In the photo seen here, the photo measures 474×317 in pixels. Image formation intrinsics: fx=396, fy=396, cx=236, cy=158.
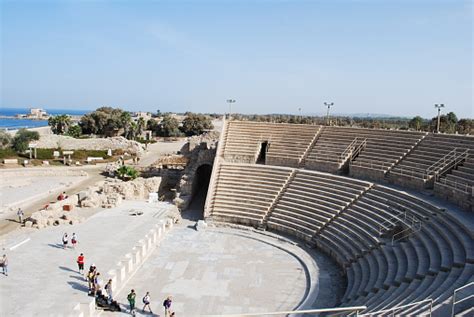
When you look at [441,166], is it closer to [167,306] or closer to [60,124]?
[167,306]

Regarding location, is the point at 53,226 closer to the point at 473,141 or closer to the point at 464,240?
the point at 464,240

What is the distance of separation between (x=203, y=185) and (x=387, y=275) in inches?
786

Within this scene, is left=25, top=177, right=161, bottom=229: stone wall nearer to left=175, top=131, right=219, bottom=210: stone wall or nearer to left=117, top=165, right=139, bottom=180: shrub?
left=175, top=131, right=219, bottom=210: stone wall

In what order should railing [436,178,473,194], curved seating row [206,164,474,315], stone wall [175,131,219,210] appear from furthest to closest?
stone wall [175,131,219,210] → railing [436,178,473,194] → curved seating row [206,164,474,315]

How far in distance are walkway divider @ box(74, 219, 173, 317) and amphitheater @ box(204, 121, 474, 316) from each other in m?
4.55

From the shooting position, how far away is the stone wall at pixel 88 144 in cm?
5103

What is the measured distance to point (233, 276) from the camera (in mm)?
16266

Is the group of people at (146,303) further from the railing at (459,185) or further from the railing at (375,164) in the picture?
the railing at (375,164)

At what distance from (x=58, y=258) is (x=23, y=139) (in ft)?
112

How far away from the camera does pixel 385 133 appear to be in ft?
85.9

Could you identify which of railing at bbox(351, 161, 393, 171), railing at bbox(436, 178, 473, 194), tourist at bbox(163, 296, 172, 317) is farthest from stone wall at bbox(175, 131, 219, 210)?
railing at bbox(436, 178, 473, 194)

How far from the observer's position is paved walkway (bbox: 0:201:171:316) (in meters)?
13.0

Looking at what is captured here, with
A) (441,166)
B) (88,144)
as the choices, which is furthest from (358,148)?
(88,144)

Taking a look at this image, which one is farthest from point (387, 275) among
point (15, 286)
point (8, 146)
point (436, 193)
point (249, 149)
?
point (8, 146)
